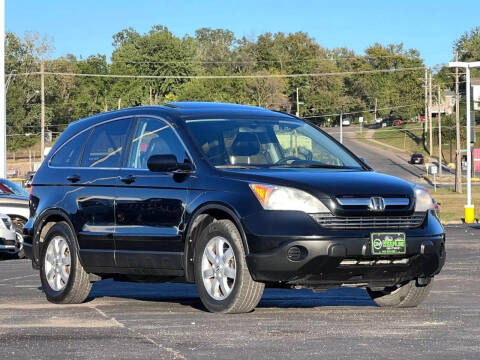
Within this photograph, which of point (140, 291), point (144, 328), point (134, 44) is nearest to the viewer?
point (144, 328)

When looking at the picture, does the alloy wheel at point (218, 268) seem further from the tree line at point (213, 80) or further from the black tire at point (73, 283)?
the tree line at point (213, 80)

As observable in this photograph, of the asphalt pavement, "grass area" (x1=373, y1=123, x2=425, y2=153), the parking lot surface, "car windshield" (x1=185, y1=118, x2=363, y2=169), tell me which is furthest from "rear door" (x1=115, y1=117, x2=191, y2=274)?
"grass area" (x1=373, y1=123, x2=425, y2=153)

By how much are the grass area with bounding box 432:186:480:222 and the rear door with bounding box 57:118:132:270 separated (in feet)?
125

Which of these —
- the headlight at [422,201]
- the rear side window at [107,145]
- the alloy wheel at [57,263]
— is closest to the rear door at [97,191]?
the rear side window at [107,145]

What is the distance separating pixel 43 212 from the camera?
11.5 meters

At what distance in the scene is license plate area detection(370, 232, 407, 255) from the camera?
9211mm

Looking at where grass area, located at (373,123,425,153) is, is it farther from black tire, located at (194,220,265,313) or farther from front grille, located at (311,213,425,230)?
black tire, located at (194,220,265,313)

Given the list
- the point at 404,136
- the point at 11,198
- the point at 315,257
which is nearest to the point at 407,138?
the point at 404,136

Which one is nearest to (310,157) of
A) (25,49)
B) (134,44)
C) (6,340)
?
(6,340)

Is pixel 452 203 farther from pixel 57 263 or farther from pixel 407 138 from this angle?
pixel 407 138

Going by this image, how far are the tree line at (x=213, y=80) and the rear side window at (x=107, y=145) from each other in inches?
4183

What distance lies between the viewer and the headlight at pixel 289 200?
916 cm

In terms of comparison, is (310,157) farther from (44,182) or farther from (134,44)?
(134,44)

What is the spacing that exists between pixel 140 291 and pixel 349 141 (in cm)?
13581
